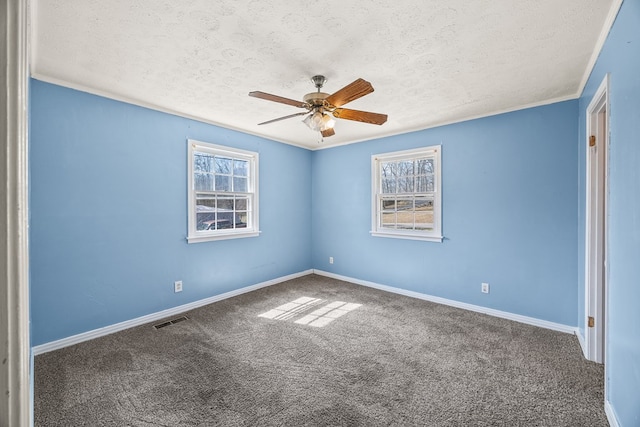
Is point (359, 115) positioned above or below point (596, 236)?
above

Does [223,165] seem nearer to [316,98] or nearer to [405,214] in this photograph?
[316,98]

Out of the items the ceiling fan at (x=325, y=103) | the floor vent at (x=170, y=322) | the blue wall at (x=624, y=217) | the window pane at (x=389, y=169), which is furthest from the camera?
the window pane at (x=389, y=169)

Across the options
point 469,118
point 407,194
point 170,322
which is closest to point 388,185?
point 407,194

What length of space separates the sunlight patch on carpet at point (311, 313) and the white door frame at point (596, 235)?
228 cm

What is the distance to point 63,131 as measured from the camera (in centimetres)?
276

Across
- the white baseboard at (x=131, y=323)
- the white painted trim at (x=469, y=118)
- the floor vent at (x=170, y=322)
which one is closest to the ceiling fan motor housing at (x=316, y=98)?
the white painted trim at (x=469, y=118)

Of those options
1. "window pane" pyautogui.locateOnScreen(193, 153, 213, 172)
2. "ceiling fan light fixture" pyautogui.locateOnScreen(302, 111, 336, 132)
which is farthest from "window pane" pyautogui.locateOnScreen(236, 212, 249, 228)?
"ceiling fan light fixture" pyautogui.locateOnScreen(302, 111, 336, 132)

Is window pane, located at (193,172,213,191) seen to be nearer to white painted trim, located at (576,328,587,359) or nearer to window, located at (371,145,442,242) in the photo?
window, located at (371,145,442,242)

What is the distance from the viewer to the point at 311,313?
3631mm

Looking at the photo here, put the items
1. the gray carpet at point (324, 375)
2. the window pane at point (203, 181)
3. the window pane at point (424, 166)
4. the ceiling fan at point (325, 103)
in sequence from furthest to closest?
the window pane at point (424, 166) < the window pane at point (203, 181) < the ceiling fan at point (325, 103) < the gray carpet at point (324, 375)

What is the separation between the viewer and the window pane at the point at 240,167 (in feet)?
14.3

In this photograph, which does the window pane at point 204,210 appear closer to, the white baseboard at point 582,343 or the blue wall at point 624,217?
the blue wall at point 624,217

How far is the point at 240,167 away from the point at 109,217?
72.2 inches

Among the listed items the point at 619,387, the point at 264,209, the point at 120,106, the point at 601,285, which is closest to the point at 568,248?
the point at 601,285
